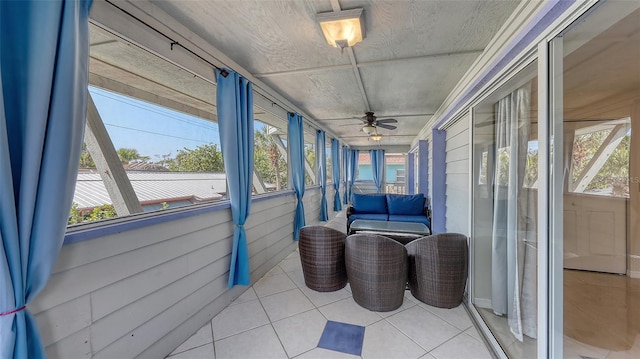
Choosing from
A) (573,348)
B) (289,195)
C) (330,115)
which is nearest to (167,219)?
(289,195)

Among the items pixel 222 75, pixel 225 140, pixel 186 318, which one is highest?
pixel 222 75

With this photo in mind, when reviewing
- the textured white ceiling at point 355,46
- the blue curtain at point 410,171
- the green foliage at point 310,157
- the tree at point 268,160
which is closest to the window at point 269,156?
the tree at point 268,160

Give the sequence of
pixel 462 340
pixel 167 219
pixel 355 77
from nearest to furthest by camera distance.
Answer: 1. pixel 167 219
2. pixel 462 340
3. pixel 355 77

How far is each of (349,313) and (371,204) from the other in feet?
9.62

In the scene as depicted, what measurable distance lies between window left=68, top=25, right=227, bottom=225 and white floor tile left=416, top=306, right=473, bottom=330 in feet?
7.73

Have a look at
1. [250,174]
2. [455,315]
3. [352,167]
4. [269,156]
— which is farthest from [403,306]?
[352,167]

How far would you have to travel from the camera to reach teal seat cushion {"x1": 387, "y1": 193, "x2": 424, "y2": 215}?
14.9 ft

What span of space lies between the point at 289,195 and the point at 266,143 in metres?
0.95

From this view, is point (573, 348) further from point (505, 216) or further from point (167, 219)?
point (167, 219)

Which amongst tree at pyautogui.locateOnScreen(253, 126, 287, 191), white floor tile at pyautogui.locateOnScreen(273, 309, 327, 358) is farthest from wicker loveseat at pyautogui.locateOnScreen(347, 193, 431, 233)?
white floor tile at pyautogui.locateOnScreen(273, 309, 327, 358)

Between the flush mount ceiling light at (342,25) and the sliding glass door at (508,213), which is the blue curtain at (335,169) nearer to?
the sliding glass door at (508,213)

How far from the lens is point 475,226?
7.26 feet

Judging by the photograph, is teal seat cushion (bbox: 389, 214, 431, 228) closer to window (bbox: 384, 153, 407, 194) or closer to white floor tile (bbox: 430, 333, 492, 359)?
white floor tile (bbox: 430, 333, 492, 359)

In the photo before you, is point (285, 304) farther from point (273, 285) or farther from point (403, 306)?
point (403, 306)
